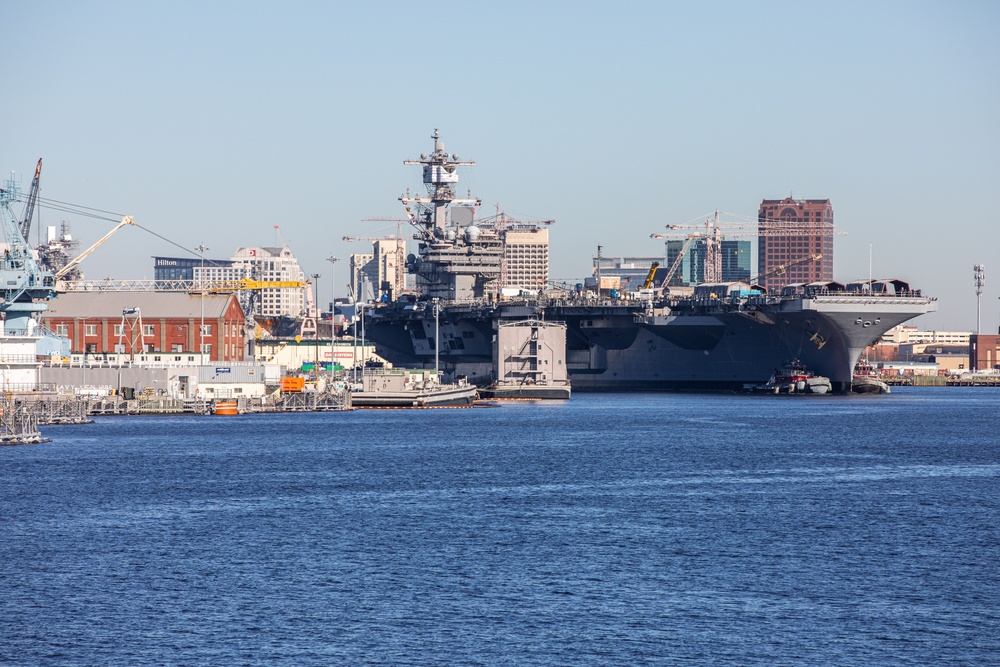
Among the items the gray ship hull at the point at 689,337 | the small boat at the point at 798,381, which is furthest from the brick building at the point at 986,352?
the small boat at the point at 798,381

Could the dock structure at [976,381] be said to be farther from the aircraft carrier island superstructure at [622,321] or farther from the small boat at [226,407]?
the small boat at [226,407]

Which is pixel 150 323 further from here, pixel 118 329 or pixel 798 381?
pixel 798 381

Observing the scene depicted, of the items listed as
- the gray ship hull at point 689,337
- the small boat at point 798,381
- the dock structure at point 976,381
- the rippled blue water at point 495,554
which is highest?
the gray ship hull at point 689,337

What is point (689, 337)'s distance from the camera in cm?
9631

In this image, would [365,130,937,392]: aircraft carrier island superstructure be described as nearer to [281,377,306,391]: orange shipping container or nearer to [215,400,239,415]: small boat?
[281,377,306,391]: orange shipping container

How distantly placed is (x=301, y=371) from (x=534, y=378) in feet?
95.2

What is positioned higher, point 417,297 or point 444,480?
point 417,297

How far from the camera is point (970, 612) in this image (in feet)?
78.1

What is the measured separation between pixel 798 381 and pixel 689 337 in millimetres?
8341

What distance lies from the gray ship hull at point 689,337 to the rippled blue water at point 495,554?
30903mm

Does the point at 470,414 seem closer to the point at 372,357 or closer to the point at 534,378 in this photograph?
the point at 534,378

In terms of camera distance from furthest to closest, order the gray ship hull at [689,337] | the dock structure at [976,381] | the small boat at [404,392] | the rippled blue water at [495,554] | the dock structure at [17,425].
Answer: the dock structure at [976,381], the gray ship hull at [689,337], the small boat at [404,392], the dock structure at [17,425], the rippled blue water at [495,554]

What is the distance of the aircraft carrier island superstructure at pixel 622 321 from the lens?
285 ft

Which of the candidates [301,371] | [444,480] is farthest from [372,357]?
[444,480]
